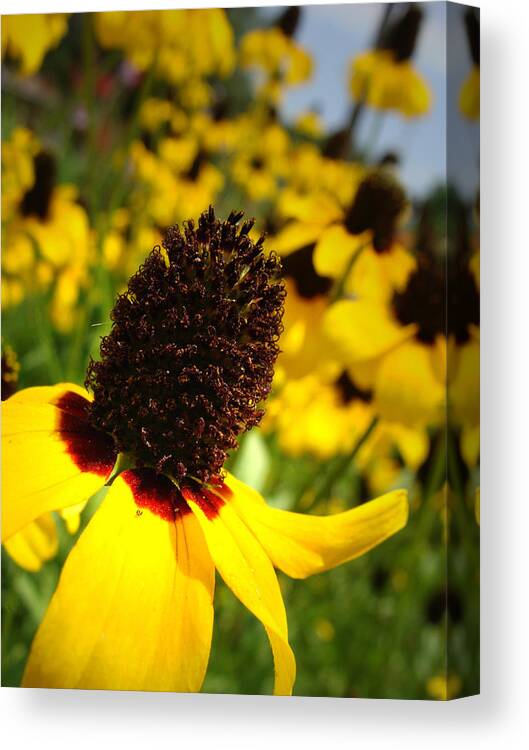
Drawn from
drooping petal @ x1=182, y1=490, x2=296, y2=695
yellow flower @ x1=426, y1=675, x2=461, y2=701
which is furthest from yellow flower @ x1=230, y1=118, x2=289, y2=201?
yellow flower @ x1=426, y1=675, x2=461, y2=701

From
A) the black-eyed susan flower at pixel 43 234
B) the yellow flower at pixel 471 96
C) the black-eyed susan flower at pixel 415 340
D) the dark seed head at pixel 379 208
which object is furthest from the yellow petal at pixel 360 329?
the black-eyed susan flower at pixel 43 234

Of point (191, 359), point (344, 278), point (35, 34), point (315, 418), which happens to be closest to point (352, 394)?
point (315, 418)

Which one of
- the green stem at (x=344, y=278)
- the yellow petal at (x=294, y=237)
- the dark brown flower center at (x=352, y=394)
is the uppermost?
the yellow petal at (x=294, y=237)

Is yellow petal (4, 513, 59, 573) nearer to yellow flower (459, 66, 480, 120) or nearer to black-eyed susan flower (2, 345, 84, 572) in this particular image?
black-eyed susan flower (2, 345, 84, 572)

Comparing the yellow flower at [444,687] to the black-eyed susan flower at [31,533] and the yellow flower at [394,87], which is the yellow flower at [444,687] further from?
the yellow flower at [394,87]

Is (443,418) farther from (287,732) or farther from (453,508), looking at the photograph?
(287,732)

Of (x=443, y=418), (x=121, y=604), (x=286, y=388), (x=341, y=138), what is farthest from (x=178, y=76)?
(x=121, y=604)
